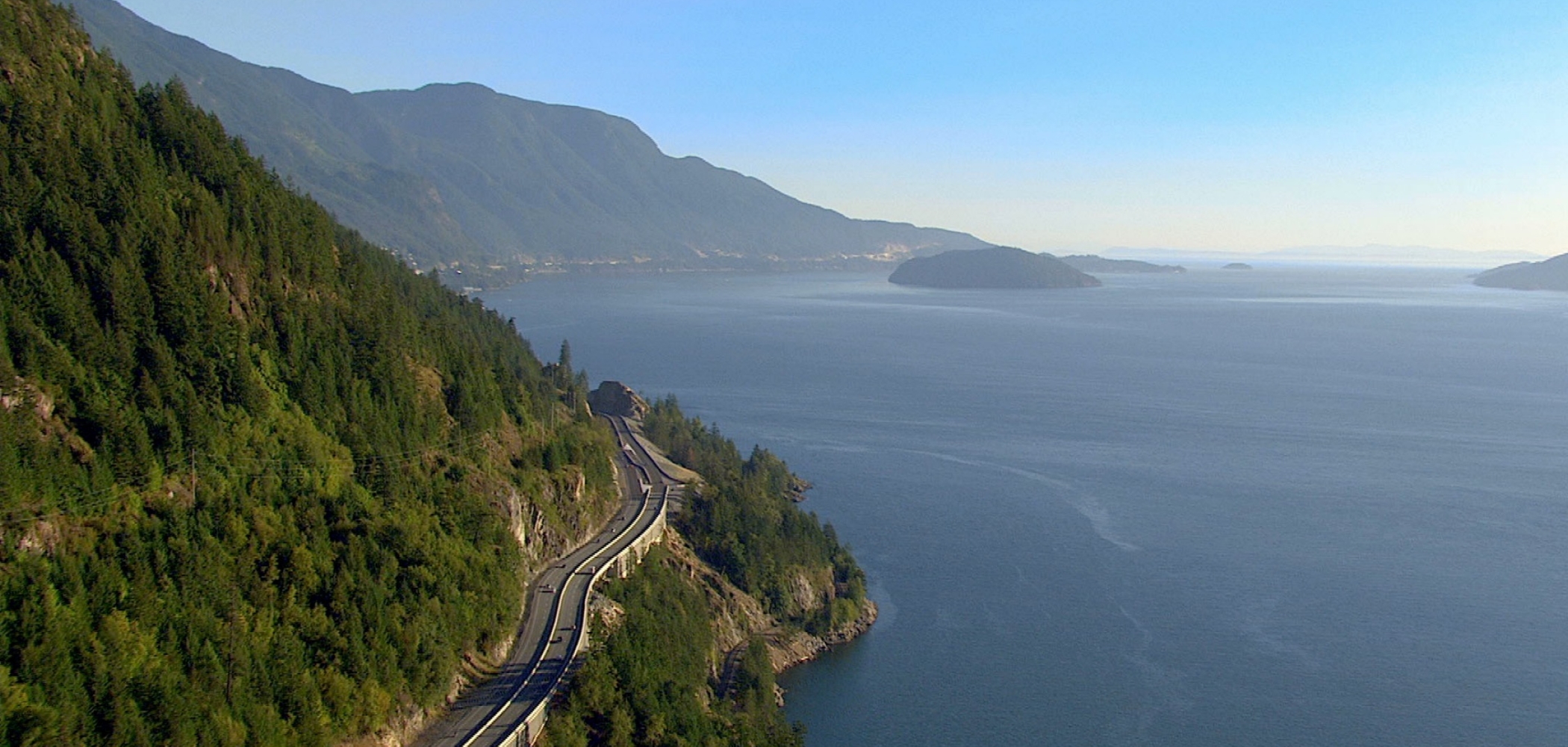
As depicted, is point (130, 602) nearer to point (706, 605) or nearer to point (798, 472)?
point (706, 605)

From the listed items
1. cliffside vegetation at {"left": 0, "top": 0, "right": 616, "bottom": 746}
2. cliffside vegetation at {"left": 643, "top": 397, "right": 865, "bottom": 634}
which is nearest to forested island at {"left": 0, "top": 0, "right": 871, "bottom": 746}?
cliffside vegetation at {"left": 0, "top": 0, "right": 616, "bottom": 746}

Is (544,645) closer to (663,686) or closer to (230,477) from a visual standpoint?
(663,686)

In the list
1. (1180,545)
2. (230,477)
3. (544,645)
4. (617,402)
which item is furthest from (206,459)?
(617,402)

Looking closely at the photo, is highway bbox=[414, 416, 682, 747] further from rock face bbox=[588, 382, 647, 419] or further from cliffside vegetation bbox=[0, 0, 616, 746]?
rock face bbox=[588, 382, 647, 419]

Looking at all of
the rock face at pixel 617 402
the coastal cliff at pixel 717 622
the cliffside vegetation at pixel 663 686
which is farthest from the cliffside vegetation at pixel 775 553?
the rock face at pixel 617 402

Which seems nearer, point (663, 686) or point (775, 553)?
Answer: point (663, 686)

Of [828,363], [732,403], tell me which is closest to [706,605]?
[732,403]
